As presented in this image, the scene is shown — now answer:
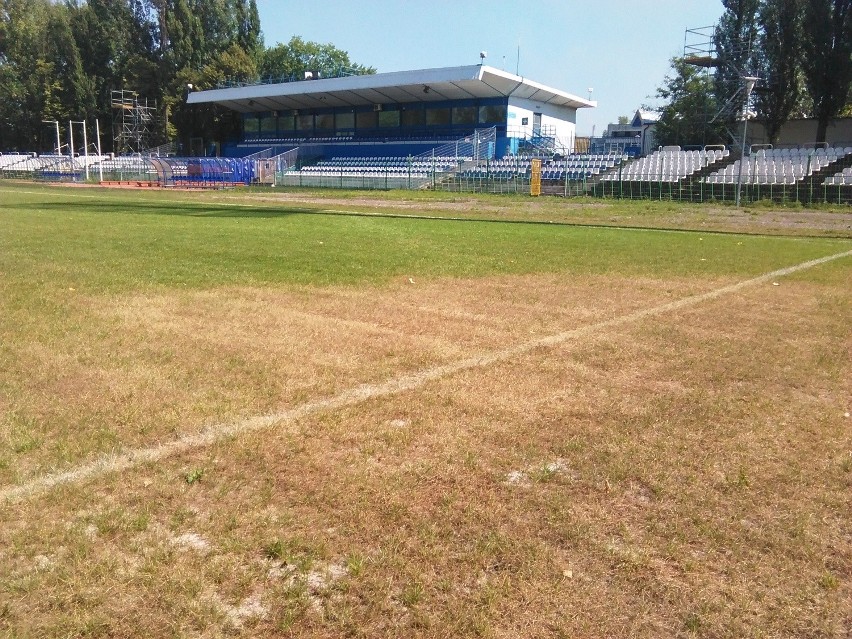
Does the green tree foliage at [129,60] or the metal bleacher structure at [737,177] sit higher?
the green tree foliage at [129,60]

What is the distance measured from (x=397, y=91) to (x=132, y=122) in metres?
43.6

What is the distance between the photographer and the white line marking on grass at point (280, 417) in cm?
358

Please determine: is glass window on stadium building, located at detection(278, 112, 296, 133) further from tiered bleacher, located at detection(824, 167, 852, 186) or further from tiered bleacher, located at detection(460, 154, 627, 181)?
tiered bleacher, located at detection(824, 167, 852, 186)

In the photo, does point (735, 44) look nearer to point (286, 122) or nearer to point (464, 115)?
point (464, 115)

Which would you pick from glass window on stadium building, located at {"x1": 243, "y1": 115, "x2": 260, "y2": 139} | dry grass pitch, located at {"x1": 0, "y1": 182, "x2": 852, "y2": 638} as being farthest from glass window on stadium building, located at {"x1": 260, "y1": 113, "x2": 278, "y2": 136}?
dry grass pitch, located at {"x1": 0, "y1": 182, "x2": 852, "y2": 638}

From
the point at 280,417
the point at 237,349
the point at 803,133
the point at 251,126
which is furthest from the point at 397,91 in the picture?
the point at 280,417

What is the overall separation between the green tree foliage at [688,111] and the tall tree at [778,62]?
13.7 ft

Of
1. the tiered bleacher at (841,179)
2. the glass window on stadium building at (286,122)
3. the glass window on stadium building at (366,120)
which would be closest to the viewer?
the tiered bleacher at (841,179)

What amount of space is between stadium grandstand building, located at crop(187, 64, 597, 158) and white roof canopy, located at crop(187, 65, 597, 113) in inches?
3.0

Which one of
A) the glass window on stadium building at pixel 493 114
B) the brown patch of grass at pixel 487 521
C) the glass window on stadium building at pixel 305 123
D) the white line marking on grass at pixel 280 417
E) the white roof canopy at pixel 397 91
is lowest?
the brown patch of grass at pixel 487 521

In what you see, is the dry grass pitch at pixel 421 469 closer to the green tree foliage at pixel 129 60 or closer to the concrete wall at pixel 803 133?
the concrete wall at pixel 803 133

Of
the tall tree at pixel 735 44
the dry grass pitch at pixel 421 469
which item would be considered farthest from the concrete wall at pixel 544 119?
the dry grass pitch at pixel 421 469

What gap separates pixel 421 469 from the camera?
12.4 ft

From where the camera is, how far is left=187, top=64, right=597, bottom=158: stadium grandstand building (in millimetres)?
52312
